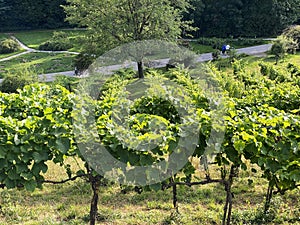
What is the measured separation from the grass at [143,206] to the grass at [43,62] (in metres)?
16.9

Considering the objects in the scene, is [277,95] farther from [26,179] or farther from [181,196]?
[26,179]

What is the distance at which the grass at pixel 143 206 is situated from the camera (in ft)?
17.9

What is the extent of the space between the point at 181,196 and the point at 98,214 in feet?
4.48

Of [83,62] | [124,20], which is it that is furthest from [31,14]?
[124,20]

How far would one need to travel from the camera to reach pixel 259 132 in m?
4.19

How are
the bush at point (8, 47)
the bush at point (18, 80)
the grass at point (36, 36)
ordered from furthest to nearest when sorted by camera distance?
the grass at point (36, 36), the bush at point (8, 47), the bush at point (18, 80)

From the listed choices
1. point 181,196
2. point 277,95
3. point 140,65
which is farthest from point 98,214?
point 140,65

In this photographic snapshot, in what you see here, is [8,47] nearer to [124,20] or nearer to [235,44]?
[124,20]

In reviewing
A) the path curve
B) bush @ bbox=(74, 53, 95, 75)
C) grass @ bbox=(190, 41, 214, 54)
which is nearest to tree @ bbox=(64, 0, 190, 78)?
bush @ bbox=(74, 53, 95, 75)

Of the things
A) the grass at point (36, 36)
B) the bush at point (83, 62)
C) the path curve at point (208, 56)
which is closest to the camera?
the bush at point (83, 62)

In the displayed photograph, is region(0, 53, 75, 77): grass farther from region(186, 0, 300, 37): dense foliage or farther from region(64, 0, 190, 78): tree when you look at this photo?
region(186, 0, 300, 37): dense foliage

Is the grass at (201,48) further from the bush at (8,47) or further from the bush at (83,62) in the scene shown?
the bush at (8,47)

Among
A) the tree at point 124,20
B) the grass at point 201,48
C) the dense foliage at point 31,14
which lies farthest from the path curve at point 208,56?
the dense foliage at point 31,14

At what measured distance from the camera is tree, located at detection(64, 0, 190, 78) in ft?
57.7
